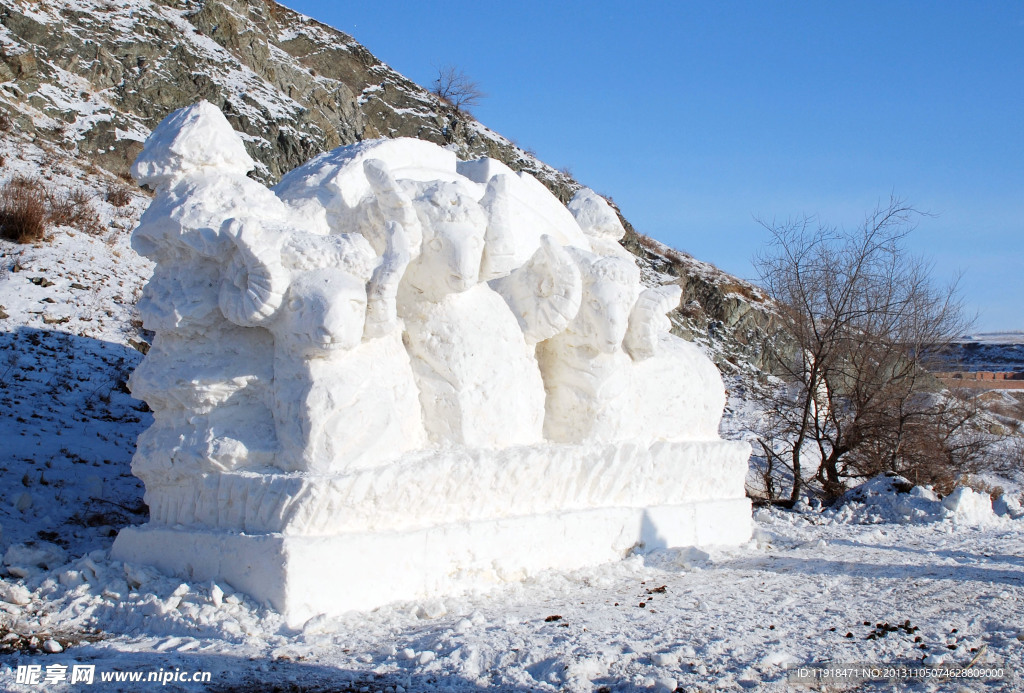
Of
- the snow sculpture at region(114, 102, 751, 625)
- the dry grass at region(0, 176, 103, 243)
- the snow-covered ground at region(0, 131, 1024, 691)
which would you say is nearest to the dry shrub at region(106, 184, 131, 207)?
the dry grass at region(0, 176, 103, 243)

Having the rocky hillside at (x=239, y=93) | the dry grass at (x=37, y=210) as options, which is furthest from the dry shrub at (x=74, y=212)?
the rocky hillside at (x=239, y=93)

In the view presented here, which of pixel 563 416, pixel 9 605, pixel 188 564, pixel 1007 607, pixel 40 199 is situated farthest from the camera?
pixel 40 199

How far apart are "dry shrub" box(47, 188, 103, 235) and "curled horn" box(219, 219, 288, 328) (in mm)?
5832

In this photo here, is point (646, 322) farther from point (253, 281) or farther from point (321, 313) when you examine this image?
point (253, 281)

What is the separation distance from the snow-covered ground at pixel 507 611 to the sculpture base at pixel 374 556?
9 cm

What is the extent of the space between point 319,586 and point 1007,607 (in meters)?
3.12

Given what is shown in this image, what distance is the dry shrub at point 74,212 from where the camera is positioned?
8.41m

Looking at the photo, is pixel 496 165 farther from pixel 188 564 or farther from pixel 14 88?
pixel 14 88

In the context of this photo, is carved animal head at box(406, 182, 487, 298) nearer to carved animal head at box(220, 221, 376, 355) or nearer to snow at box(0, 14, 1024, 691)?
carved animal head at box(220, 221, 376, 355)

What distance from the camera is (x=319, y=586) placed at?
3.40m

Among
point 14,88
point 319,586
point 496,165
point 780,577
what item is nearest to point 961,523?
point 780,577

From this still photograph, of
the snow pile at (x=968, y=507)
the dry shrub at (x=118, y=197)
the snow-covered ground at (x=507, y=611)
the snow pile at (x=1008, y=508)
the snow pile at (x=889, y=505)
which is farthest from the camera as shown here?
the dry shrub at (x=118, y=197)

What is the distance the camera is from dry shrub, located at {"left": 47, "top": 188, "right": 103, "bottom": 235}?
27.6 ft

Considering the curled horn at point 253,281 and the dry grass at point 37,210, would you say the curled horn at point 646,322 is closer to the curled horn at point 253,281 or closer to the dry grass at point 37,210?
the curled horn at point 253,281
